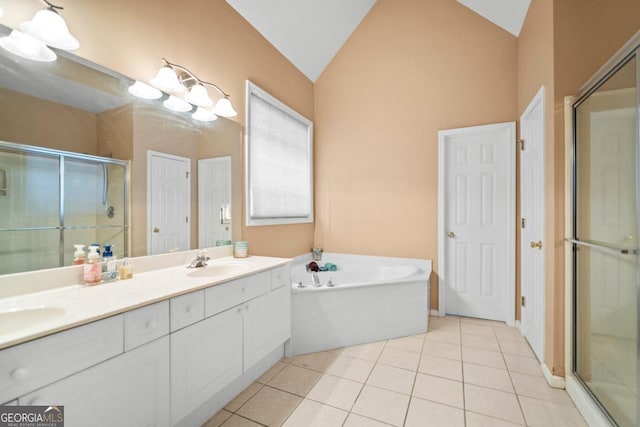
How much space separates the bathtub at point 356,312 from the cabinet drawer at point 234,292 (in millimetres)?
451

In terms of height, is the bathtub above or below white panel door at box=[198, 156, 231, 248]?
below

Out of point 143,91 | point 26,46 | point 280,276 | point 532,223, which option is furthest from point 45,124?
point 532,223

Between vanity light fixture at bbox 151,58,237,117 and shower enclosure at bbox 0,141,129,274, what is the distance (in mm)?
601

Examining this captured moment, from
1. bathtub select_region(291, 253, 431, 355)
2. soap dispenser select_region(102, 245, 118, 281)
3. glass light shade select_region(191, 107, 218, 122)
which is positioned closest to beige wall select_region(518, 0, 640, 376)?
bathtub select_region(291, 253, 431, 355)

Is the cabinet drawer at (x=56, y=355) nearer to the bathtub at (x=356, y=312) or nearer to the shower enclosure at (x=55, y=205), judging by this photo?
the shower enclosure at (x=55, y=205)

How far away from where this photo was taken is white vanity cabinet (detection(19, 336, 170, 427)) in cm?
89

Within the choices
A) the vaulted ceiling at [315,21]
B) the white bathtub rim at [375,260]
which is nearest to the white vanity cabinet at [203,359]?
the white bathtub rim at [375,260]

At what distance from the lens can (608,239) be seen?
4.94 ft

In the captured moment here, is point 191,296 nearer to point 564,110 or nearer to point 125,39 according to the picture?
point 125,39

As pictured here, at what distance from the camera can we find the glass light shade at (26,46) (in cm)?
118

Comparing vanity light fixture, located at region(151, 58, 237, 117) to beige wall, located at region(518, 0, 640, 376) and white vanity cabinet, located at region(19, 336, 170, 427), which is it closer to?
white vanity cabinet, located at region(19, 336, 170, 427)

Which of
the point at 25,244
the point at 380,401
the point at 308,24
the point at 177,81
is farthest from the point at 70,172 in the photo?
the point at 308,24

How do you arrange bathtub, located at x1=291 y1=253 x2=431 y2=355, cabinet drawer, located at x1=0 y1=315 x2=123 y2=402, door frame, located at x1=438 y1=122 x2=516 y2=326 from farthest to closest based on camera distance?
door frame, located at x1=438 y1=122 x2=516 y2=326, bathtub, located at x1=291 y1=253 x2=431 y2=355, cabinet drawer, located at x1=0 y1=315 x2=123 y2=402

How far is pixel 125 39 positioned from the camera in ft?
5.27
